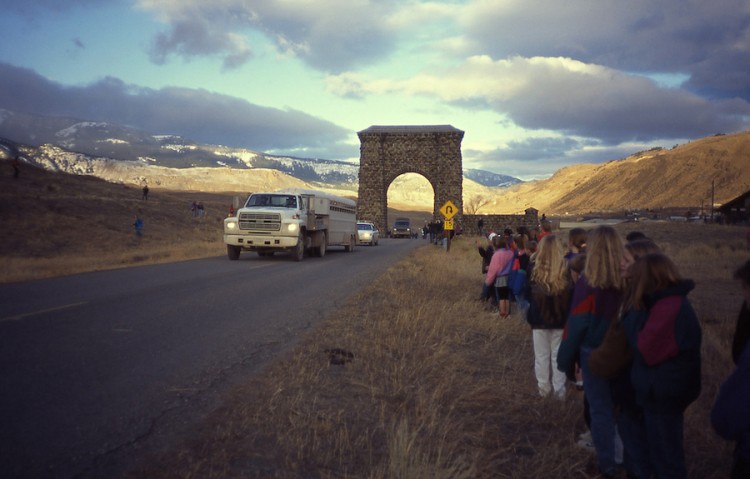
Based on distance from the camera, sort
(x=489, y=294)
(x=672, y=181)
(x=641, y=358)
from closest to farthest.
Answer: (x=641, y=358)
(x=489, y=294)
(x=672, y=181)

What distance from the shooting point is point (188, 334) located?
8.13m

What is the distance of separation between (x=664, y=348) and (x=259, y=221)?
19.2 m

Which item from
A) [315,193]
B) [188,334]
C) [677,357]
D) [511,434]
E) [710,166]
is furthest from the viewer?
[710,166]

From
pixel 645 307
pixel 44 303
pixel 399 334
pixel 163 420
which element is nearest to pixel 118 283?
pixel 44 303

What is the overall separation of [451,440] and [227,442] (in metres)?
1.62

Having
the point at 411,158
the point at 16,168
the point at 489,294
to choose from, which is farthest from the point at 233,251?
the point at 411,158

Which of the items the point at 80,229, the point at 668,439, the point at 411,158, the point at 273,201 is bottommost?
the point at 668,439

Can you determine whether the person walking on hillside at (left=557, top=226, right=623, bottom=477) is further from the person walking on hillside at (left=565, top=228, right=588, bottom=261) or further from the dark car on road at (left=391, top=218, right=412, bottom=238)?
the dark car on road at (left=391, top=218, right=412, bottom=238)

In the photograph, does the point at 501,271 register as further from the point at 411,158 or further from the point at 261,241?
the point at 411,158

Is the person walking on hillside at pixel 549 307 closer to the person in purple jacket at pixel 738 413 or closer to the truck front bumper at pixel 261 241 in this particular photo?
the person in purple jacket at pixel 738 413

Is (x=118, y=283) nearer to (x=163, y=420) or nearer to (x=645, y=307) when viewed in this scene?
(x=163, y=420)

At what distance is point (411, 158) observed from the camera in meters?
59.4

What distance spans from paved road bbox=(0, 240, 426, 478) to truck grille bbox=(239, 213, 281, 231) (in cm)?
761

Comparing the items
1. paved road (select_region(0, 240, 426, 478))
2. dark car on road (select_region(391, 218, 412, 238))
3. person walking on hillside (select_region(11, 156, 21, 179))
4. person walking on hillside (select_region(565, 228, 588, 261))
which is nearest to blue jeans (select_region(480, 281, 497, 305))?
paved road (select_region(0, 240, 426, 478))
